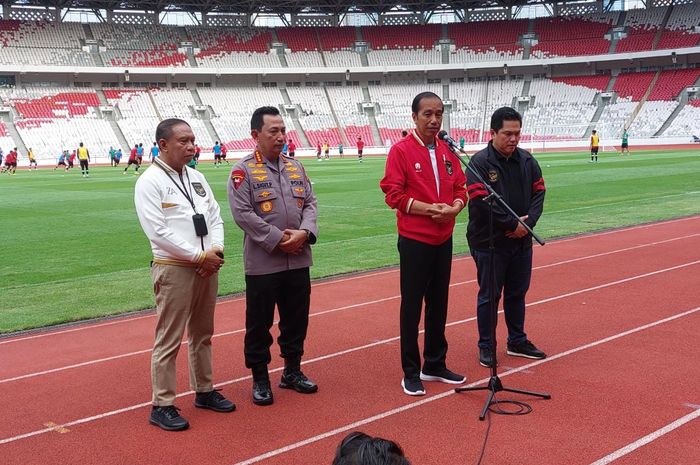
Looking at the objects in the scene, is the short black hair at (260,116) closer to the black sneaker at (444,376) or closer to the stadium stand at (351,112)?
Result: the black sneaker at (444,376)

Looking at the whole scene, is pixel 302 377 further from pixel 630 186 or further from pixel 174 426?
pixel 630 186

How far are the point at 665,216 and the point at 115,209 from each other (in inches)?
556

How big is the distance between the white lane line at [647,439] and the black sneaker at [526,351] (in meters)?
1.56

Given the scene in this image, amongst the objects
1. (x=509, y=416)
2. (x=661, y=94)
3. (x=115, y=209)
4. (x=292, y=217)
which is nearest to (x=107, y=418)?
(x=292, y=217)

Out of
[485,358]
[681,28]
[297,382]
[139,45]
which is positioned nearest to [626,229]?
→ [485,358]

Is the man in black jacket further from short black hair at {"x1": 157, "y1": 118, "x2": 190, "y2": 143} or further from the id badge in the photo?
short black hair at {"x1": 157, "y1": 118, "x2": 190, "y2": 143}

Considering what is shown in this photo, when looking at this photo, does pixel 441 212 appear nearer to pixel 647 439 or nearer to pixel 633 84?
pixel 647 439

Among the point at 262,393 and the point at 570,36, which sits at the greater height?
the point at 570,36

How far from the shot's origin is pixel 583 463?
4.15 m

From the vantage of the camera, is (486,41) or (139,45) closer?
(139,45)

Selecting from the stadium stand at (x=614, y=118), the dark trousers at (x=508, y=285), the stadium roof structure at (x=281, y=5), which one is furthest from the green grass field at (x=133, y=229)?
the stadium roof structure at (x=281, y=5)

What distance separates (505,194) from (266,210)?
2123 millimetres

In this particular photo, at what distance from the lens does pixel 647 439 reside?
176 inches

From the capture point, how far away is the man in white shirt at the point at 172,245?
485 centimetres
